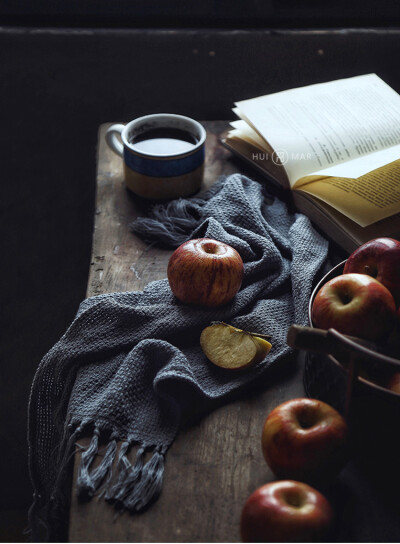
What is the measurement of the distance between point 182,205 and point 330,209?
0.78ft

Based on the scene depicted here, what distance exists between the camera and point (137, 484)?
1.92 ft

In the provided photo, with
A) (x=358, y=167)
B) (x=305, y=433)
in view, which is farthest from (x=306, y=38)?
(x=305, y=433)

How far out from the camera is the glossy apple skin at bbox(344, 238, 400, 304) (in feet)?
2.23

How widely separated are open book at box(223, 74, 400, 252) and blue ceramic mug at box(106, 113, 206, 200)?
0.38ft

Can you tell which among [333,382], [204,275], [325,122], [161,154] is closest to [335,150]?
[325,122]

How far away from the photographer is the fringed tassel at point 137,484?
577 millimetres

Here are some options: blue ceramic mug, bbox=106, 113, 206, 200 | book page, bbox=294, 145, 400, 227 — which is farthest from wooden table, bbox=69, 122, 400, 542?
blue ceramic mug, bbox=106, 113, 206, 200

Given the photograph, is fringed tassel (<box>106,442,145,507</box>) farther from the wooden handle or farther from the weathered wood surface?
the wooden handle

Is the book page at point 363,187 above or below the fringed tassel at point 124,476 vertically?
above

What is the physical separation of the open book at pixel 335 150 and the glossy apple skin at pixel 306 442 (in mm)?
342

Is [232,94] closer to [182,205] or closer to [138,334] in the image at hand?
[182,205]

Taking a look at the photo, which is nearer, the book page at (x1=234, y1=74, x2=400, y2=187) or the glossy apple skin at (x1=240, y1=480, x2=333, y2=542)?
the glossy apple skin at (x1=240, y1=480, x2=333, y2=542)

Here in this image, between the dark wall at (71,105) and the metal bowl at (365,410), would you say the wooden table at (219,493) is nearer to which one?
the metal bowl at (365,410)

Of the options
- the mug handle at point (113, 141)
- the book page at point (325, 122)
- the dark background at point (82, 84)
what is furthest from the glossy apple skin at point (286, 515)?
the dark background at point (82, 84)
